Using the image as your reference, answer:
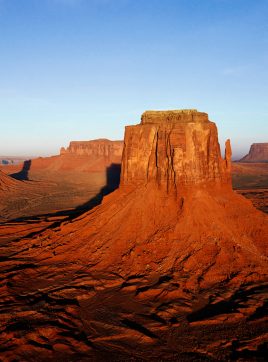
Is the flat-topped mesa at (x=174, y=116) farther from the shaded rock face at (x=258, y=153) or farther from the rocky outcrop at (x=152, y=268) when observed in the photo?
the shaded rock face at (x=258, y=153)

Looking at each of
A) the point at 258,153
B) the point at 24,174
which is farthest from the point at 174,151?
the point at 258,153

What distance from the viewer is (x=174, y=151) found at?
24688mm

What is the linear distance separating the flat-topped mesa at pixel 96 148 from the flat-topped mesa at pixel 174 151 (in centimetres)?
8189

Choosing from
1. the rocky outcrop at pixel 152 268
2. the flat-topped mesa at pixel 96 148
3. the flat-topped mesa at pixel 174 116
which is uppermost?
the flat-topped mesa at pixel 96 148

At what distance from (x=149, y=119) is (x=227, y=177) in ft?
28.2

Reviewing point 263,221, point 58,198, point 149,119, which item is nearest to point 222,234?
point 263,221

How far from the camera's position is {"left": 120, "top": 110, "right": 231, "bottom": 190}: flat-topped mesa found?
24609 millimetres

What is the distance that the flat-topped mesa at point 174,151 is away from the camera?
24609 millimetres

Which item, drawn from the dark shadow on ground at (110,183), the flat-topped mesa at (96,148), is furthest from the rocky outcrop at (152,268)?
the flat-topped mesa at (96,148)

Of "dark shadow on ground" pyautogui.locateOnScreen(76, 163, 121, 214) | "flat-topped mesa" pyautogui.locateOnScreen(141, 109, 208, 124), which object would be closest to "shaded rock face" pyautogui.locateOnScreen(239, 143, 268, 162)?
"dark shadow on ground" pyautogui.locateOnScreen(76, 163, 121, 214)

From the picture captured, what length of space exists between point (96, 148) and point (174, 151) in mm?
94783

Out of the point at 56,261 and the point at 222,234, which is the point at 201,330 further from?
the point at 56,261

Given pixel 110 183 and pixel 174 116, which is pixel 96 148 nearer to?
pixel 110 183

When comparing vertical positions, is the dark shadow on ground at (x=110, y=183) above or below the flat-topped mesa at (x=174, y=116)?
below
